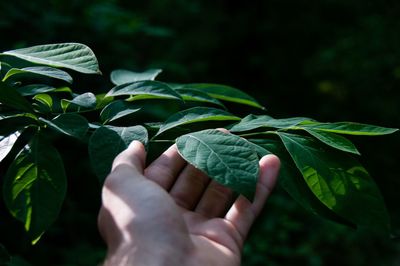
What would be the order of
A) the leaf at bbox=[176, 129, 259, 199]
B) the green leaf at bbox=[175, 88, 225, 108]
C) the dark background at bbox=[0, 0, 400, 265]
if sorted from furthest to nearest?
1. the dark background at bbox=[0, 0, 400, 265]
2. the green leaf at bbox=[175, 88, 225, 108]
3. the leaf at bbox=[176, 129, 259, 199]

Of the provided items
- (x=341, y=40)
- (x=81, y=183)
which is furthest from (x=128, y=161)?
(x=341, y=40)

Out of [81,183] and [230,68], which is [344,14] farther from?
[81,183]

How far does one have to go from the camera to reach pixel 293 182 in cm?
88

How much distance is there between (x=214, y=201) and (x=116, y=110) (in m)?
0.24

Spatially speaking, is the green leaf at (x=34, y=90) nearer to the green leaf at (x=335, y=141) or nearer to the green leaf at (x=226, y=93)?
the green leaf at (x=226, y=93)

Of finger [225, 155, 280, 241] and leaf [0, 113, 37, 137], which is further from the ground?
leaf [0, 113, 37, 137]

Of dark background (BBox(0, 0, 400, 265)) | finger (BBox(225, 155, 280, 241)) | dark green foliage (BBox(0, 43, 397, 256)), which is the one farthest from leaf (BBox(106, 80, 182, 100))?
dark background (BBox(0, 0, 400, 265))

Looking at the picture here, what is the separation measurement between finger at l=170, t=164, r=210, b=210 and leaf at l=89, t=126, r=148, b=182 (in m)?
0.14

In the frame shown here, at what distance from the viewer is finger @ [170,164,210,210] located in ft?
3.07

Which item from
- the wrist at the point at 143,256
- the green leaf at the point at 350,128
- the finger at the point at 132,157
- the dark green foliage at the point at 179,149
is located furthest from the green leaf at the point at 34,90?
the green leaf at the point at 350,128

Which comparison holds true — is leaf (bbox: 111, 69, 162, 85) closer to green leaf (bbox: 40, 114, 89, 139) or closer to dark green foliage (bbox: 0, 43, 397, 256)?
dark green foliage (bbox: 0, 43, 397, 256)

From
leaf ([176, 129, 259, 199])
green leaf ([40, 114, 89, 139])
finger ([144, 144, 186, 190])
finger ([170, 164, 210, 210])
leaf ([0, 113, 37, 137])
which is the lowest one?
finger ([170, 164, 210, 210])

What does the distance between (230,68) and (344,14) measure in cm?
118

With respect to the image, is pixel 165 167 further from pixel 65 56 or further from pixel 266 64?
pixel 266 64
